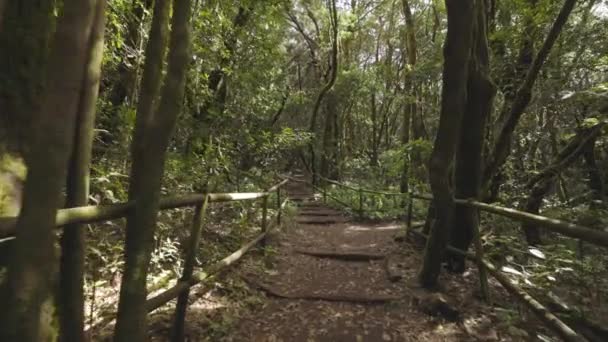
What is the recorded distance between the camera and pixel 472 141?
4758mm

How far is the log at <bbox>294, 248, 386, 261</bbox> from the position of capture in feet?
20.1

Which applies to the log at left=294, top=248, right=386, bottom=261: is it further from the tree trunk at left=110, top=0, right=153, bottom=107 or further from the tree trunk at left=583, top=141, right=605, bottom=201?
the tree trunk at left=583, top=141, right=605, bottom=201

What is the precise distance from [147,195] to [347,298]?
9.40 ft

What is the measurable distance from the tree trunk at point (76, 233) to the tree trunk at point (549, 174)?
626 centimetres

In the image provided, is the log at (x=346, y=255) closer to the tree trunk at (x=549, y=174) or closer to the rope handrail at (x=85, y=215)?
the tree trunk at (x=549, y=174)

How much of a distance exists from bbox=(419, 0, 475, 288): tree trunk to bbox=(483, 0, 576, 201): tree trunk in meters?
1.89

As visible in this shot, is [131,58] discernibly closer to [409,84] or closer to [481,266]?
[481,266]

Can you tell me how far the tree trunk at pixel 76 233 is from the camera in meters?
2.03

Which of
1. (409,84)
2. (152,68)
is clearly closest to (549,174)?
(152,68)

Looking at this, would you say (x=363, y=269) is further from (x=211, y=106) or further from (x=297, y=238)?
(x=211, y=106)

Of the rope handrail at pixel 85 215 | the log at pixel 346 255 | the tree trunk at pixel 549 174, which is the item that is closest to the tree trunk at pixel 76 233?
the rope handrail at pixel 85 215

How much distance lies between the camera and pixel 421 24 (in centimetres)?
1769

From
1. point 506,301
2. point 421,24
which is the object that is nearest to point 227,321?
point 506,301

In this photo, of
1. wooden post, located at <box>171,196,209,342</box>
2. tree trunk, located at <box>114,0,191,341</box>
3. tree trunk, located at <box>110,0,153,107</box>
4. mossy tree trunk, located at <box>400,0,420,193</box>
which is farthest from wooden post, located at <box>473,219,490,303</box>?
mossy tree trunk, located at <box>400,0,420,193</box>
